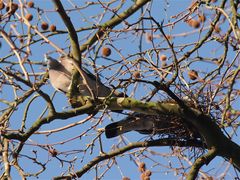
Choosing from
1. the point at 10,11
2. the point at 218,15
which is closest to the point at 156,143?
the point at 218,15

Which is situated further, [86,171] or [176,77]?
[86,171]

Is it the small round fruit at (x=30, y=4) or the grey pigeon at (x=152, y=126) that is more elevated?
the small round fruit at (x=30, y=4)

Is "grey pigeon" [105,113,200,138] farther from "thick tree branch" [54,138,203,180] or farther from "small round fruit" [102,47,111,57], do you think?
"small round fruit" [102,47,111,57]

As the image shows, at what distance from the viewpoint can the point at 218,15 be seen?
15.5 ft

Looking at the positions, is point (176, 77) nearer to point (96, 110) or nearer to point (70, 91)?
point (96, 110)

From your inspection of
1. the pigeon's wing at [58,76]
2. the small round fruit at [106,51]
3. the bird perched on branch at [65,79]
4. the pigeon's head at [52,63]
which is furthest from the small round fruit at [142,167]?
the pigeon's head at [52,63]

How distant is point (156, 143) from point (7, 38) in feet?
6.72

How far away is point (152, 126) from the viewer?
470cm

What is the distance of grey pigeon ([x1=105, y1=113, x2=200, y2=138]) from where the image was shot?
444cm

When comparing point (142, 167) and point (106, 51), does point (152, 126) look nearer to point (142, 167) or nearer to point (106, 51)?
point (142, 167)

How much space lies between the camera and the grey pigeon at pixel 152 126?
444 centimetres

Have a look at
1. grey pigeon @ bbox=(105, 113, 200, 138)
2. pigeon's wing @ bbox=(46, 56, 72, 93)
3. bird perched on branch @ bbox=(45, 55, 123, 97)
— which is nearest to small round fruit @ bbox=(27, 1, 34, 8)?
bird perched on branch @ bbox=(45, 55, 123, 97)

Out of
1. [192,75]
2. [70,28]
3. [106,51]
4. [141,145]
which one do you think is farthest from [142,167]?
[70,28]

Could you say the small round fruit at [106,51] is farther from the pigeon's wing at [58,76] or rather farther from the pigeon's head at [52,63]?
the pigeon's head at [52,63]
